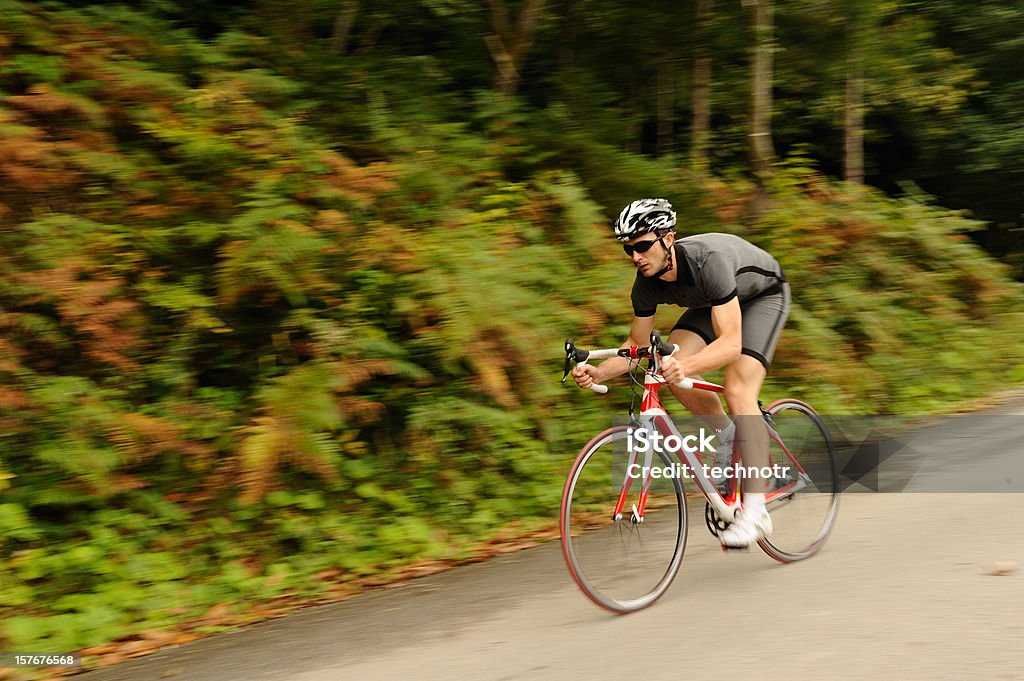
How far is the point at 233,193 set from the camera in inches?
319

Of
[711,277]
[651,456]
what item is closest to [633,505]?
[651,456]

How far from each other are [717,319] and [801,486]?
57.8 inches

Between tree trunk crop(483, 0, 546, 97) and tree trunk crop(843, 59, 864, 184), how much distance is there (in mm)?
7841

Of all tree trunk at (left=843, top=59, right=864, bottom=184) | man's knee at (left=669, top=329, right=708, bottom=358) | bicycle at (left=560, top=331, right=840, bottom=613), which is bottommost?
tree trunk at (left=843, top=59, right=864, bottom=184)

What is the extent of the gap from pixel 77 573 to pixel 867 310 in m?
8.98

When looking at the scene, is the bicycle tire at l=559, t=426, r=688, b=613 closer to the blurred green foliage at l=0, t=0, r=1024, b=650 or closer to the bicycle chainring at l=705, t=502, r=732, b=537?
the bicycle chainring at l=705, t=502, r=732, b=537

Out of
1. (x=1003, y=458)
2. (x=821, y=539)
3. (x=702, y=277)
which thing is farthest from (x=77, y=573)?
(x=1003, y=458)

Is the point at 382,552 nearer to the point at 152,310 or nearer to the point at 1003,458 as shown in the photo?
the point at 152,310

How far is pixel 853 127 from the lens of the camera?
18719mm

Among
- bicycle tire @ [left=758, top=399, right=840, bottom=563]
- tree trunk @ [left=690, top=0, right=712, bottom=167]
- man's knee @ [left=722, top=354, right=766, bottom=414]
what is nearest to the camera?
man's knee @ [left=722, top=354, right=766, bottom=414]

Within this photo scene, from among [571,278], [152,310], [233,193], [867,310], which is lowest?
[867,310]

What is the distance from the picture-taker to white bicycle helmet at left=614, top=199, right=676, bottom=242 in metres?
5.13

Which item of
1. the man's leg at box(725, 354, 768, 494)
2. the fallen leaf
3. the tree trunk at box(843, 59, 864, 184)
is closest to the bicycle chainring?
the man's leg at box(725, 354, 768, 494)

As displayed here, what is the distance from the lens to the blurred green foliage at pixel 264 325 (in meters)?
6.53
